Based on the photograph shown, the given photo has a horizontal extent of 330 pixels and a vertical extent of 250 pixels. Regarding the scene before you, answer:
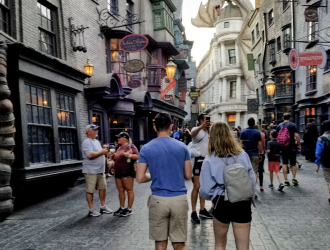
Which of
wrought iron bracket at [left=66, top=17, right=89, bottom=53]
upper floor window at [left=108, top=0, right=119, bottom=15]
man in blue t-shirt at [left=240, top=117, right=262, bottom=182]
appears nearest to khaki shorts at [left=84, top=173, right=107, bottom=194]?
man in blue t-shirt at [left=240, top=117, right=262, bottom=182]

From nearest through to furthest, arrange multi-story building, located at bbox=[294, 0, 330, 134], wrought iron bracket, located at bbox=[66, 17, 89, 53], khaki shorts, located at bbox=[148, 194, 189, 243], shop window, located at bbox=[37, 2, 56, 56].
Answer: khaki shorts, located at bbox=[148, 194, 189, 243] → shop window, located at bbox=[37, 2, 56, 56] → wrought iron bracket, located at bbox=[66, 17, 89, 53] → multi-story building, located at bbox=[294, 0, 330, 134]

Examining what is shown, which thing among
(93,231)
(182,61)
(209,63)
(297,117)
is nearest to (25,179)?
(93,231)

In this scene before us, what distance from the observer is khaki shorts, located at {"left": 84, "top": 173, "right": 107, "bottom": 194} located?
661 cm

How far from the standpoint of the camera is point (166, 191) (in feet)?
11.5

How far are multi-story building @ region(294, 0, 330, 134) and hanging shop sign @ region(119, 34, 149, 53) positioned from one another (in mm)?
8366

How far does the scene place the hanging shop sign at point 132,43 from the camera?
535 inches

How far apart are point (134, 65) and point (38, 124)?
6672mm

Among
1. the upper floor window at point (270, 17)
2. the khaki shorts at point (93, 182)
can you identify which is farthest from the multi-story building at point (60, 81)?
the upper floor window at point (270, 17)

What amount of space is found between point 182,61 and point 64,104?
67.9 feet

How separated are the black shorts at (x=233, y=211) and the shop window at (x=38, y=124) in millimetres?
5986

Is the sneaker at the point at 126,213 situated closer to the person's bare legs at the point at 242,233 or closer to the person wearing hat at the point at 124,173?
the person wearing hat at the point at 124,173

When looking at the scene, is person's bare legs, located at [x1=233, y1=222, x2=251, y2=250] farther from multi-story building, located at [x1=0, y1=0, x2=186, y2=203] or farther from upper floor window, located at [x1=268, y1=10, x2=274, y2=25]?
upper floor window, located at [x1=268, y1=10, x2=274, y2=25]

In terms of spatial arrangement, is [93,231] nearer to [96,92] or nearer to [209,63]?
[96,92]

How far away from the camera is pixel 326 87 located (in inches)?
700
